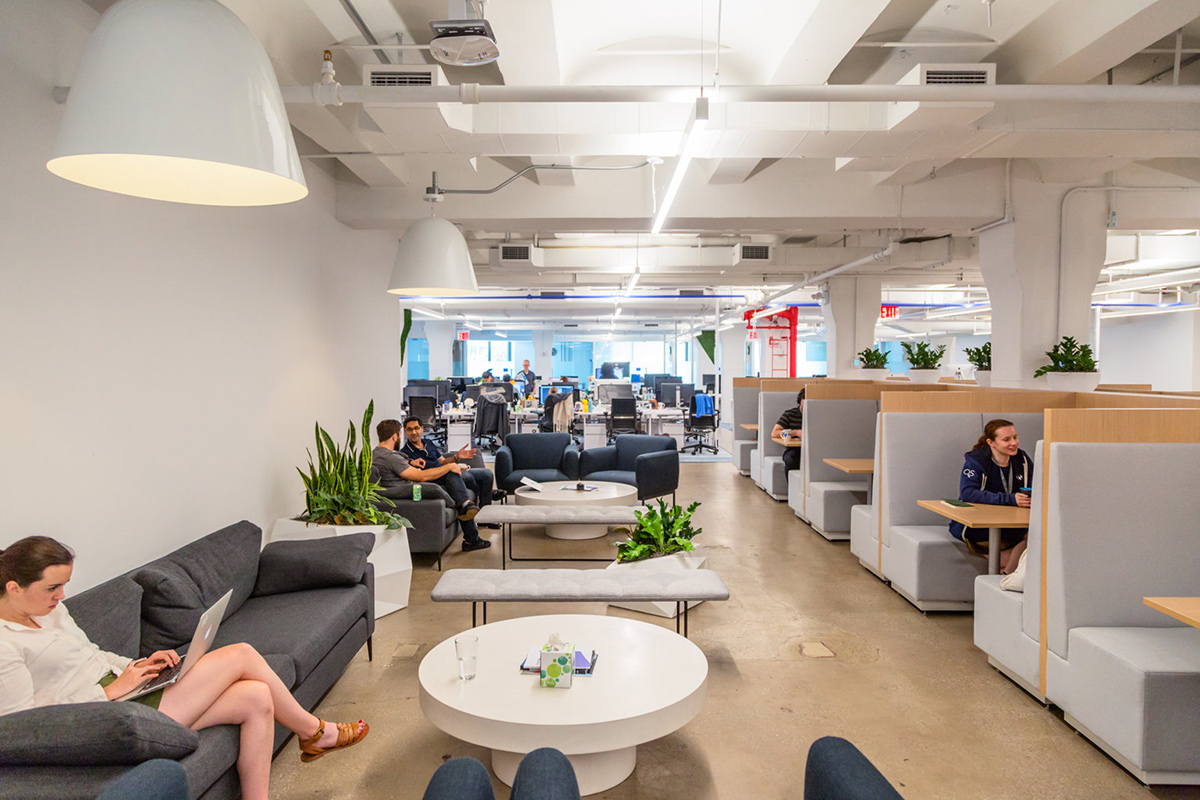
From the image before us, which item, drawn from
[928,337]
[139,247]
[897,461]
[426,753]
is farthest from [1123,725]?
[928,337]

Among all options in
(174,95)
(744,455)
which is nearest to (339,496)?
(174,95)

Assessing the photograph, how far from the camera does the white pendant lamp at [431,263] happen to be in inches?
167

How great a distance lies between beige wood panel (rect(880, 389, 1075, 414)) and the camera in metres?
4.73

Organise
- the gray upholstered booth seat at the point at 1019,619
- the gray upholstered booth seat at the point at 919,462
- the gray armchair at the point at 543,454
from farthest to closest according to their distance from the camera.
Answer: the gray armchair at the point at 543,454 → the gray upholstered booth seat at the point at 919,462 → the gray upholstered booth seat at the point at 1019,619

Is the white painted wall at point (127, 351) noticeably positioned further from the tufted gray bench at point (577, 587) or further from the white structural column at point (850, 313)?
the white structural column at point (850, 313)

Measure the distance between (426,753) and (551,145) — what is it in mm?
3804

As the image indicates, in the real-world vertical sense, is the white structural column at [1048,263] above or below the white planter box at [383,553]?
above

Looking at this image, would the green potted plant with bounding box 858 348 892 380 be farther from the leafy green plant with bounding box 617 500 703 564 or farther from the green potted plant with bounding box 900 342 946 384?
the leafy green plant with bounding box 617 500 703 564

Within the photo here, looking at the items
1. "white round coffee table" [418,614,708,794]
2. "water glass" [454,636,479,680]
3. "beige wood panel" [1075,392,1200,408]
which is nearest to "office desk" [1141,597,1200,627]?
"white round coffee table" [418,614,708,794]

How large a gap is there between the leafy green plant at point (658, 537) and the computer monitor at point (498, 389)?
6.74 metres

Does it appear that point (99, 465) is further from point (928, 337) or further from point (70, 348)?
point (928, 337)

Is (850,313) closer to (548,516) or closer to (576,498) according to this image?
(576,498)

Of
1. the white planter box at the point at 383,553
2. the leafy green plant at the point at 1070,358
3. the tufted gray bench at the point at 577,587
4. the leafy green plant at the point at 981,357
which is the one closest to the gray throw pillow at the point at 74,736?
the tufted gray bench at the point at 577,587

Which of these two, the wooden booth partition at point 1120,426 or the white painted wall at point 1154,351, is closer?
the wooden booth partition at point 1120,426
